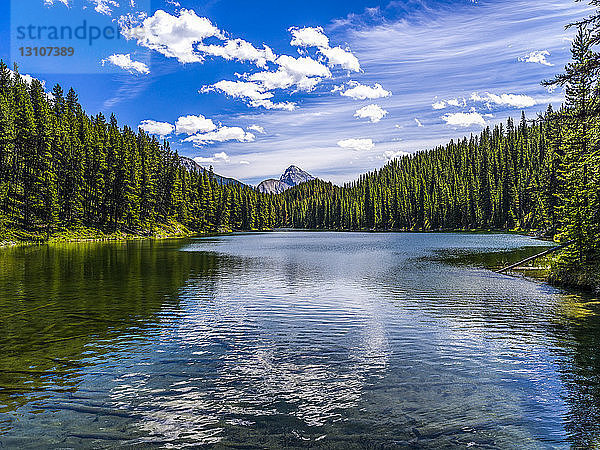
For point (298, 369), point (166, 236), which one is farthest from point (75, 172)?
point (298, 369)

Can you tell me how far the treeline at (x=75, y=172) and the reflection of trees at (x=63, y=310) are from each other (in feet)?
130

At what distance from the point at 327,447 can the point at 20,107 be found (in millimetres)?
92167

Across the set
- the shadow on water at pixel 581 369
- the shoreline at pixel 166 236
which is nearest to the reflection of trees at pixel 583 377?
the shadow on water at pixel 581 369

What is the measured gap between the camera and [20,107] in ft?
252

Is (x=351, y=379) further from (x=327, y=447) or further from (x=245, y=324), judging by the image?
(x=245, y=324)

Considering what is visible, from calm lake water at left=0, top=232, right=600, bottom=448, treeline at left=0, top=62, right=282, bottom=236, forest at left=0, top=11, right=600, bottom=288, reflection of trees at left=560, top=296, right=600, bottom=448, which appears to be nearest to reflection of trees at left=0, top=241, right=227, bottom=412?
calm lake water at left=0, top=232, right=600, bottom=448

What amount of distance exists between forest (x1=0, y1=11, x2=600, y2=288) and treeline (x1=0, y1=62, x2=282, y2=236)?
0.83 feet

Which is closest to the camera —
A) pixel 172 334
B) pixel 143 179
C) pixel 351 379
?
pixel 351 379

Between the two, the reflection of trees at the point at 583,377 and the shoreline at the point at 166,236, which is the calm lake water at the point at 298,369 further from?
the shoreline at the point at 166,236

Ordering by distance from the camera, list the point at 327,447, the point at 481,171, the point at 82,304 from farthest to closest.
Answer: the point at 481,171
the point at 82,304
the point at 327,447

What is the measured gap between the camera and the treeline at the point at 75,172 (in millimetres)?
72875

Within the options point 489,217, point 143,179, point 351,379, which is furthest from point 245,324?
point 489,217

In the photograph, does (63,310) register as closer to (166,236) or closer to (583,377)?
(583,377)

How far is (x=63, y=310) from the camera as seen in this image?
20.2m
